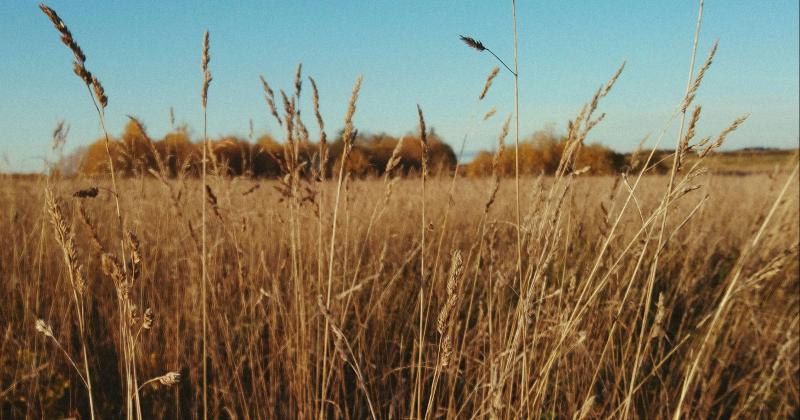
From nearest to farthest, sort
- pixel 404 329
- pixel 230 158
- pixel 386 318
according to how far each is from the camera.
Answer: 1. pixel 404 329
2. pixel 386 318
3. pixel 230 158

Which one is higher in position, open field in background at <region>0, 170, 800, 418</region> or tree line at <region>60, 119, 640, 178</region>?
tree line at <region>60, 119, 640, 178</region>

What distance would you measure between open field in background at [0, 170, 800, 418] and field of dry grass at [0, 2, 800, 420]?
19 mm

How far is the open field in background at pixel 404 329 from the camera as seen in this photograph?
1.64 meters

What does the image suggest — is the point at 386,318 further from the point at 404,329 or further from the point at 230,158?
the point at 230,158

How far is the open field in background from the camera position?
1.64 meters

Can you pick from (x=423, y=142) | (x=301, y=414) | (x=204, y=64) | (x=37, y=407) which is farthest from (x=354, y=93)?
(x=37, y=407)

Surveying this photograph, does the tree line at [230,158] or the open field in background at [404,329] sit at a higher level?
the tree line at [230,158]

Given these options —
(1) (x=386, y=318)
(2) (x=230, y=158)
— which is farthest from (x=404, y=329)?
(2) (x=230, y=158)

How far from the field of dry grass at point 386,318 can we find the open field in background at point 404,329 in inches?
0.8

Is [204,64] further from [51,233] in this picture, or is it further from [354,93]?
[51,233]

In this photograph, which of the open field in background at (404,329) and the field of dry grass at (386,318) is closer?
the field of dry grass at (386,318)

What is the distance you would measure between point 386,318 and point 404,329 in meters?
0.21

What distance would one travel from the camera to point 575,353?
6.63ft

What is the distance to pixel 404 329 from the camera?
2.50 metres
